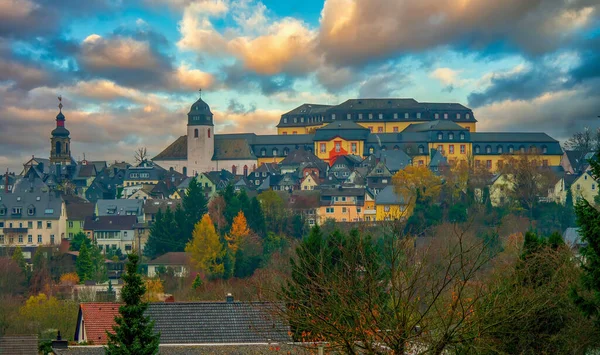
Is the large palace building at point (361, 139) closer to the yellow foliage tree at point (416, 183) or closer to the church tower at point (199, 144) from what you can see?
the church tower at point (199, 144)

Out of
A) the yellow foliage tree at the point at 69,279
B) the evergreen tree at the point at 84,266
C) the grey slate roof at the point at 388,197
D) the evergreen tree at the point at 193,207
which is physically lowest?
the yellow foliage tree at the point at 69,279

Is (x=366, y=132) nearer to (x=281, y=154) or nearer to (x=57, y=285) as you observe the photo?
(x=281, y=154)

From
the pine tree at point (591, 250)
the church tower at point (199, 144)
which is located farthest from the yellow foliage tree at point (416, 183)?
the pine tree at point (591, 250)

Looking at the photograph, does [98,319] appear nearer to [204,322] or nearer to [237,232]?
[204,322]

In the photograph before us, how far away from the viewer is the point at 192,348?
96.0ft

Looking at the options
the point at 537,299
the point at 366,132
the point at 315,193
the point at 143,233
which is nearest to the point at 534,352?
the point at 537,299

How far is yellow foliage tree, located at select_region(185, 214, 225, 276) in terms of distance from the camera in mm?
81000

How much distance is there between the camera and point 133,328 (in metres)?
23.9

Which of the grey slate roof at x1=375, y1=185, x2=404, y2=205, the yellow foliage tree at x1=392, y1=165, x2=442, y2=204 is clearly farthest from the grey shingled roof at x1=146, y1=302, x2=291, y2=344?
the grey slate roof at x1=375, y1=185, x2=404, y2=205

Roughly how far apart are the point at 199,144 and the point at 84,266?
69.9m

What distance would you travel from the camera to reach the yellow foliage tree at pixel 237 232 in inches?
3448

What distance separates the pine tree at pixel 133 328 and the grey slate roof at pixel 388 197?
82.0m

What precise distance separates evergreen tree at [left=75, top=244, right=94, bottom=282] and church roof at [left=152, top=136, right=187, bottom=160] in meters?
68.2

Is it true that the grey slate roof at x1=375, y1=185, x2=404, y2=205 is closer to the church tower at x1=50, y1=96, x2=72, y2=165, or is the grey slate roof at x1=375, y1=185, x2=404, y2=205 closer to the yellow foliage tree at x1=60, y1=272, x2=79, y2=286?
the yellow foliage tree at x1=60, y1=272, x2=79, y2=286
